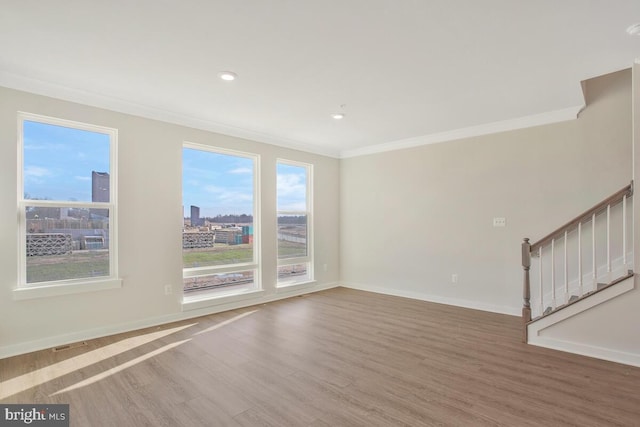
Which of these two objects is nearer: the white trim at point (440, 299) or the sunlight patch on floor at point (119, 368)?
the sunlight patch on floor at point (119, 368)

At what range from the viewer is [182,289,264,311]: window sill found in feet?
14.6

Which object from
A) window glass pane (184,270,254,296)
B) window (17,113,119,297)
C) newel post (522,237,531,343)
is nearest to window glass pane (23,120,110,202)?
window (17,113,119,297)

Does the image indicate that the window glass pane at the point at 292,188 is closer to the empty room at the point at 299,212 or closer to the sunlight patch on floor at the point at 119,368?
the empty room at the point at 299,212

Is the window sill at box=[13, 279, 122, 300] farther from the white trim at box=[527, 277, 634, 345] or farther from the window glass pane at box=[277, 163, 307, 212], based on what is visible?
the white trim at box=[527, 277, 634, 345]

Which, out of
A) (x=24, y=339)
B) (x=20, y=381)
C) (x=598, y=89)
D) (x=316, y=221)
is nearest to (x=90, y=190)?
(x=24, y=339)

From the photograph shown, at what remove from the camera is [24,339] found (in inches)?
127

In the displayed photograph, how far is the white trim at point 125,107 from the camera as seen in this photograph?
324 cm

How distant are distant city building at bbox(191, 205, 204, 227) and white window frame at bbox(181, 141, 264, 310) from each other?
63cm

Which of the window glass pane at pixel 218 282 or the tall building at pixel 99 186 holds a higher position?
the tall building at pixel 99 186

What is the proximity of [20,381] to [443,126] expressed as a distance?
5527 millimetres

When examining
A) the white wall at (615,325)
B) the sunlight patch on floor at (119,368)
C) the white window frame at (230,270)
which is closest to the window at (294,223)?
the white window frame at (230,270)

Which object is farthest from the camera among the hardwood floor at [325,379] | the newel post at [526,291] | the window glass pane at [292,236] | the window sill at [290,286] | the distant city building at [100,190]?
the window glass pane at [292,236]

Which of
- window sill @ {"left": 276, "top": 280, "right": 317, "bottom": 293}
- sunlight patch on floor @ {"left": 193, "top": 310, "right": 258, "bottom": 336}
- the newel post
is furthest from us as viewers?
window sill @ {"left": 276, "top": 280, "right": 317, "bottom": 293}

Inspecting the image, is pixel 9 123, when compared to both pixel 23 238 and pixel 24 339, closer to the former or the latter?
pixel 23 238
